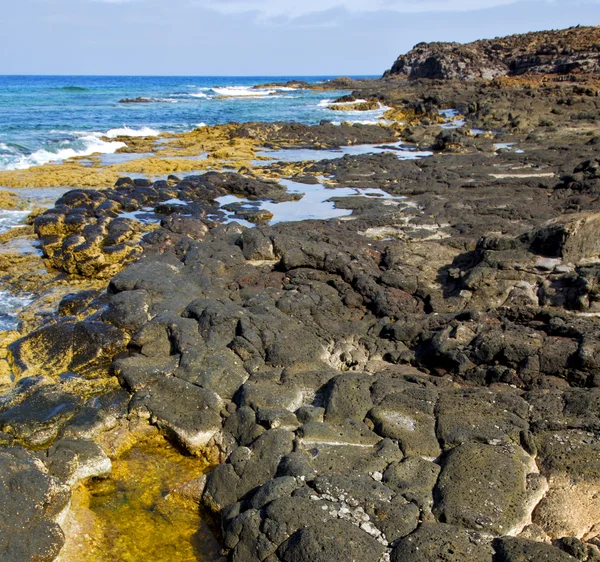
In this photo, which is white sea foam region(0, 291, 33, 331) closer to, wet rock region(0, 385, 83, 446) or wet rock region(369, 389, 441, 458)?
wet rock region(0, 385, 83, 446)

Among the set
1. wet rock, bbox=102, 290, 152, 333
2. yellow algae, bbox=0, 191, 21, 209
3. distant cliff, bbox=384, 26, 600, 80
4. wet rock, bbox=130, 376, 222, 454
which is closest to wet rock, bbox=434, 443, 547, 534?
wet rock, bbox=130, 376, 222, 454

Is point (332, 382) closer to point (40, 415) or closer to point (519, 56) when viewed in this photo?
point (40, 415)

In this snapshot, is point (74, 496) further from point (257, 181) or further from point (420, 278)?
point (257, 181)

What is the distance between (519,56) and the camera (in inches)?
2670

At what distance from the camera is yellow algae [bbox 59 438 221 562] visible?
4789 mm

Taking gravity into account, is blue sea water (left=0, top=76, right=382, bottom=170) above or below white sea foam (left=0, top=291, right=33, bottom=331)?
above

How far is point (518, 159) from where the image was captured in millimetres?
21172

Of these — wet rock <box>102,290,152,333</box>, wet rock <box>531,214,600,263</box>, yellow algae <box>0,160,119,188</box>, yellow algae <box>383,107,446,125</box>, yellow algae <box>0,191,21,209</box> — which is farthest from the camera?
yellow algae <box>383,107,446,125</box>

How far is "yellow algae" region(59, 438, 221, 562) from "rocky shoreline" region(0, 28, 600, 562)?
94 mm

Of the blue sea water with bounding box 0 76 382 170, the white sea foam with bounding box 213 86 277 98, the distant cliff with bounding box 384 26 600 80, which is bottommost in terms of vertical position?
the blue sea water with bounding box 0 76 382 170

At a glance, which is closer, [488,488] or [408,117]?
[488,488]

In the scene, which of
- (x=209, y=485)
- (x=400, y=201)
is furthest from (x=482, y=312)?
(x=400, y=201)

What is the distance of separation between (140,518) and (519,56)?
75.5m

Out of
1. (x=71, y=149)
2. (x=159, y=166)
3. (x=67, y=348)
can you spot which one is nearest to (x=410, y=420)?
(x=67, y=348)
